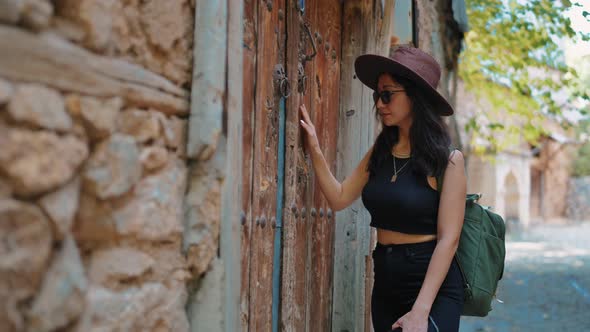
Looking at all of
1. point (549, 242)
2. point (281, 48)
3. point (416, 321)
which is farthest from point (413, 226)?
point (549, 242)

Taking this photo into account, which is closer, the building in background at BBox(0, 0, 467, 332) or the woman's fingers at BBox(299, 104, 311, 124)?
the building in background at BBox(0, 0, 467, 332)

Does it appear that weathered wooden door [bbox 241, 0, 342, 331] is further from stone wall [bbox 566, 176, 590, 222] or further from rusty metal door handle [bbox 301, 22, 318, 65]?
stone wall [bbox 566, 176, 590, 222]

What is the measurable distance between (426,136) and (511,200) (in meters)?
23.2

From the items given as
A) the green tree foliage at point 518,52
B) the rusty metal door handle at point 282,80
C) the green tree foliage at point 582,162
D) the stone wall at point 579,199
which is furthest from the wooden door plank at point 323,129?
the stone wall at point 579,199

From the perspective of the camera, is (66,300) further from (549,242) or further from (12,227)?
(549,242)

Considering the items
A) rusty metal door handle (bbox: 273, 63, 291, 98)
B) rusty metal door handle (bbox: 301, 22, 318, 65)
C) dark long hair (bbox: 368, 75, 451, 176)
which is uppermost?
rusty metal door handle (bbox: 301, 22, 318, 65)

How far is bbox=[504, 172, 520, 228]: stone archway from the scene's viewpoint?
24.3 metres

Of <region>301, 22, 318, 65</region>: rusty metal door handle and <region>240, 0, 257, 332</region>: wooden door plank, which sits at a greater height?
<region>301, 22, 318, 65</region>: rusty metal door handle

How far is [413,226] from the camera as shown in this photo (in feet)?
8.64

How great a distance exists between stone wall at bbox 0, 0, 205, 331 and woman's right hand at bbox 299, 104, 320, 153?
120 centimetres

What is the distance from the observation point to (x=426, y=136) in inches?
105

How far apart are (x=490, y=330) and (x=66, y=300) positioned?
6133 millimetres

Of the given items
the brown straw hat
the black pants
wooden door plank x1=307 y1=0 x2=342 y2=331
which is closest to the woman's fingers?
wooden door plank x1=307 y1=0 x2=342 y2=331

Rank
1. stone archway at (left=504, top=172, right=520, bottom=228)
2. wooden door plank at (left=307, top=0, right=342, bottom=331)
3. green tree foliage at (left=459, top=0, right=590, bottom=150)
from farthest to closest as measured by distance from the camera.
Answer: stone archway at (left=504, top=172, right=520, bottom=228) < green tree foliage at (left=459, top=0, right=590, bottom=150) < wooden door plank at (left=307, top=0, right=342, bottom=331)
